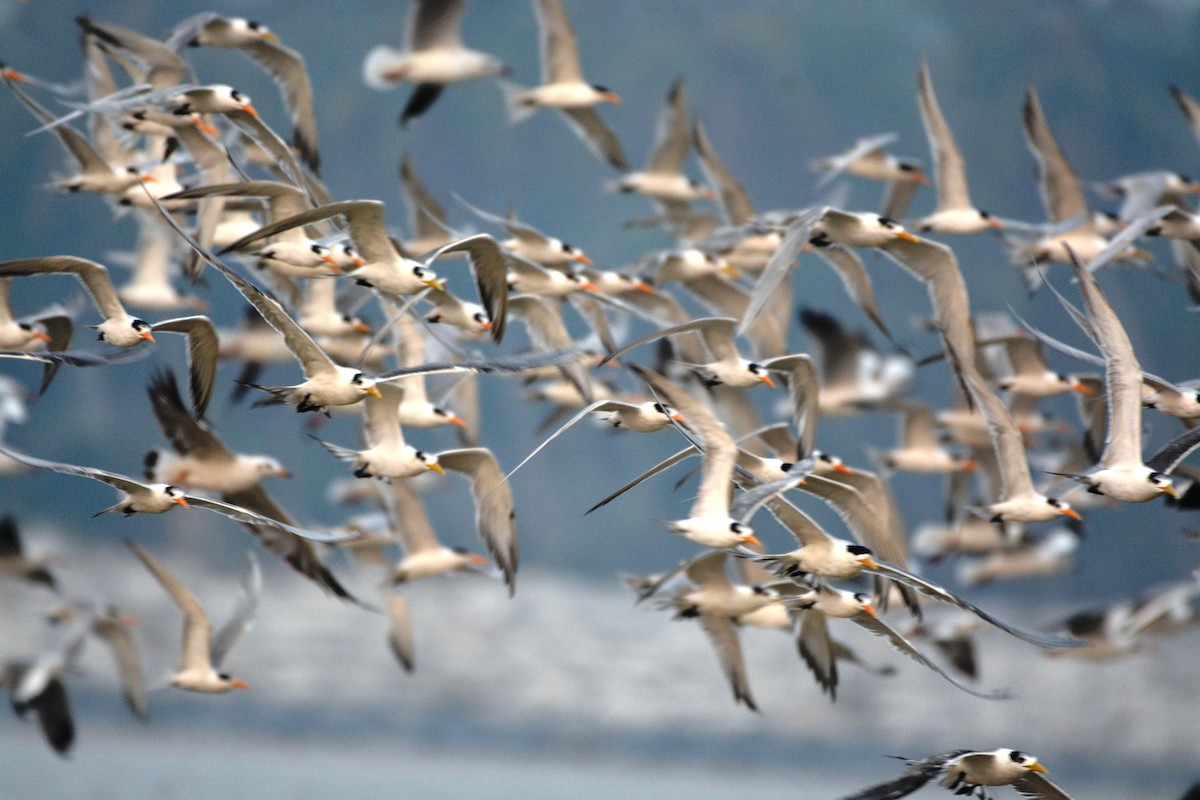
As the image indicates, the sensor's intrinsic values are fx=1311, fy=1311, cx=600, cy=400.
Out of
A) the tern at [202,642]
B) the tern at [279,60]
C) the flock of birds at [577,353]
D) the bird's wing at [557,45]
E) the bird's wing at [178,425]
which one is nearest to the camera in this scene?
the flock of birds at [577,353]

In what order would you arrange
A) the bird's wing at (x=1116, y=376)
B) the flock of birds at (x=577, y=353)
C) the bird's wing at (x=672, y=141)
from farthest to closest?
the bird's wing at (x=672, y=141)
the bird's wing at (x=1116, y=376)
the flock of birds at (x=577, y=353)

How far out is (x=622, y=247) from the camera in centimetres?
2031

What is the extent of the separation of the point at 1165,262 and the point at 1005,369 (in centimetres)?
1141

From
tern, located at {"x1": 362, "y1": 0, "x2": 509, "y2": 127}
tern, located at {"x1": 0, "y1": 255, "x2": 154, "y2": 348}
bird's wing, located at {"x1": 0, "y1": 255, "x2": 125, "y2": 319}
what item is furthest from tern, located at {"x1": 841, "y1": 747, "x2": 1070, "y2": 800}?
tern, located at {"x1": 362, "y1": 0, "x2": 509, "y2": 127}

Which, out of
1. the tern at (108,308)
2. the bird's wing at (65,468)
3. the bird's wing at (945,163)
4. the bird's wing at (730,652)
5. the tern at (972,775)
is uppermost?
the bird's wing at (945,163)

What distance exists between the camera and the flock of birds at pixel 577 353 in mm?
4871

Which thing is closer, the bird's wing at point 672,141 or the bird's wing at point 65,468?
the bird's wing at point 65,468

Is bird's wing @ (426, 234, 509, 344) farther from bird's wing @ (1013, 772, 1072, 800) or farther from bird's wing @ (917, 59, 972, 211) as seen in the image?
bird's wing @ (917, 59, 972, 211)

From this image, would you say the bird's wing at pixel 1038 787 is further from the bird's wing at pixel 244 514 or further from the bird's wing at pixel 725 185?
the bird's wing at pixel 725 185

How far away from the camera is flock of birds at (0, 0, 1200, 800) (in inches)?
192

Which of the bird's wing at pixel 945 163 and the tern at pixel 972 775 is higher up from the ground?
the bird's wing at pixel 945 163

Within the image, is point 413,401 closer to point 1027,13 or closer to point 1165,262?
point 1165,262

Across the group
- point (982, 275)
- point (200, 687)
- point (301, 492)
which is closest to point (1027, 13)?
Answer: point (982, 275)

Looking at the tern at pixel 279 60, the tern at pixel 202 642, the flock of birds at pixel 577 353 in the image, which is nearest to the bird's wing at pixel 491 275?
the flock of birds at pixel 577 353
